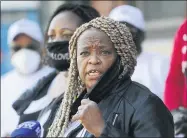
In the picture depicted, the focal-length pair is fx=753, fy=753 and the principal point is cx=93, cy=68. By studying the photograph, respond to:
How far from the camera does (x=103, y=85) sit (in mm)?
3641

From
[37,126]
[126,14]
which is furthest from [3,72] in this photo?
[37,126]

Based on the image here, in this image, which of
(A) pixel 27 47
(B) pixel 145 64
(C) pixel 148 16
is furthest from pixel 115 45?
(C) pixel 148 16

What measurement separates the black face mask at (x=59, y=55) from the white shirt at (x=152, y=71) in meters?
0.89

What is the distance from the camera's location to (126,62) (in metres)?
3.72

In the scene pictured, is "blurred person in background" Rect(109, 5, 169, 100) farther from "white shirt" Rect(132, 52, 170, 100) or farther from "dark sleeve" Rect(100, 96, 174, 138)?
"dark sleeve" Rect(100, 96, 174, 138)

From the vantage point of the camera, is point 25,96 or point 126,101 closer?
point 126,101

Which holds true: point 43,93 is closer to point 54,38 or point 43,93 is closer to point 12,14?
point 54,38

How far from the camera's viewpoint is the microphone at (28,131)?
13.6 feet

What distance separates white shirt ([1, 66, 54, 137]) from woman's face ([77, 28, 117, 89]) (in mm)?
2844

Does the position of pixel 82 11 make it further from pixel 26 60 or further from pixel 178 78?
pixel 26 60

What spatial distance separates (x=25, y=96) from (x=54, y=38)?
Result: 461 mm

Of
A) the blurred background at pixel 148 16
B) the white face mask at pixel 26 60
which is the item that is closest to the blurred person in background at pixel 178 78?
the white face mask at pixel 26 60

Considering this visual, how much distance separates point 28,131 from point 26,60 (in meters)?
2.95

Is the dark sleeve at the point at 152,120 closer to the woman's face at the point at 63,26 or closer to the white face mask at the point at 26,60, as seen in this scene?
the woman's face at the point at 63,26
